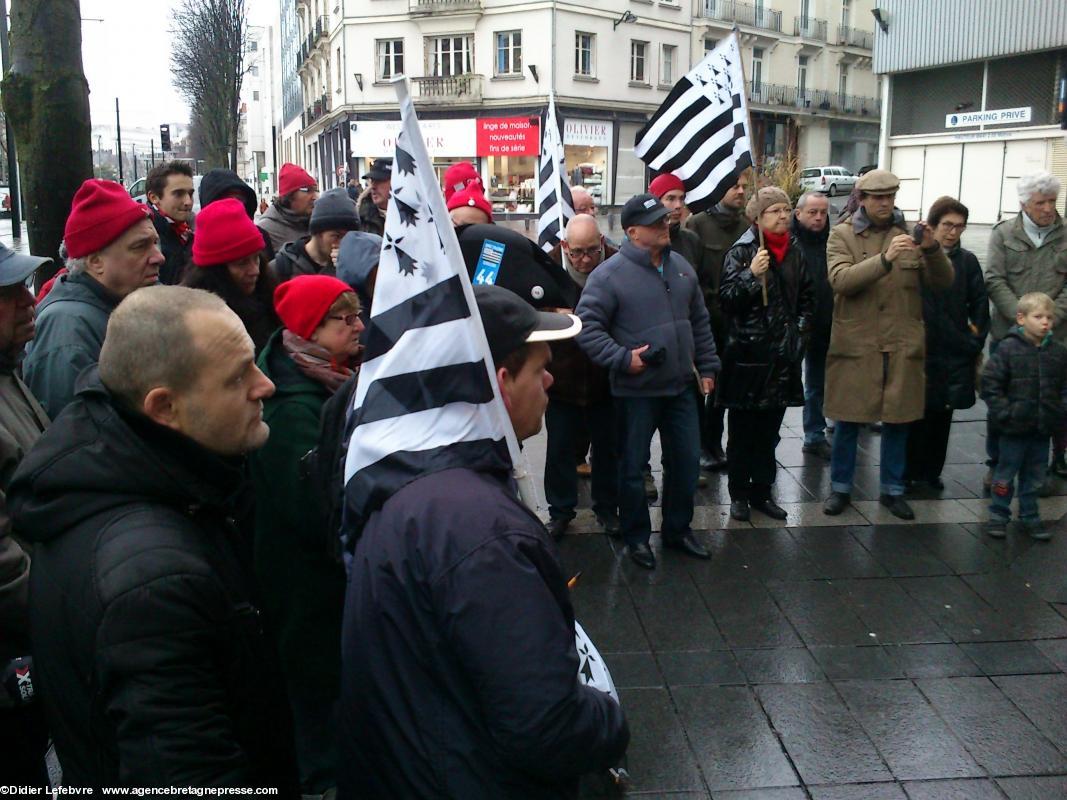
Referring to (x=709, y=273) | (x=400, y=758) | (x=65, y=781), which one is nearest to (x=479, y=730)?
(x=400, y=758)

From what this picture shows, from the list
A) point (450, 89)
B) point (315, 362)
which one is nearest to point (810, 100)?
point (450, 89)

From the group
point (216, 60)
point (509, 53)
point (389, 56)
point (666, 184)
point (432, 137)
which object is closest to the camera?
point (666, 184)

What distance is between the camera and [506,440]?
2004 millimetres

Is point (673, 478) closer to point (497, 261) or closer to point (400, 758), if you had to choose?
point (497, 261)

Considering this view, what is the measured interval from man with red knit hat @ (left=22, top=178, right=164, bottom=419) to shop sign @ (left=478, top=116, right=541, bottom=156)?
36929 mm

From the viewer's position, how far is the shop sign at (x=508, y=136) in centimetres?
3978

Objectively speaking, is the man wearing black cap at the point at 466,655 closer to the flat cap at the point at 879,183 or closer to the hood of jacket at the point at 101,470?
the hood of jacket at the point at 101,470

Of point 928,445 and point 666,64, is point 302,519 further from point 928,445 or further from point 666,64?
point 666,64

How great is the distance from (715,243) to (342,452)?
16.3ft

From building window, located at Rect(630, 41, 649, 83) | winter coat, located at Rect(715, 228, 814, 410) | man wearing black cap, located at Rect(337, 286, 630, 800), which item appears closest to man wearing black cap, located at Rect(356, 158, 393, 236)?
winter coat, located at Rect(715, 228, 814, 410)

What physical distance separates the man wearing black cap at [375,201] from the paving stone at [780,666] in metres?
4.61

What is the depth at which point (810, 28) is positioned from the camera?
51.2 m

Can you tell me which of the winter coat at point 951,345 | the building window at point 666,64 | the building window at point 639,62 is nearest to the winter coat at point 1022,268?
the winter coat at point 951,345

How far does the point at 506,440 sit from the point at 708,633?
2.80 meters
